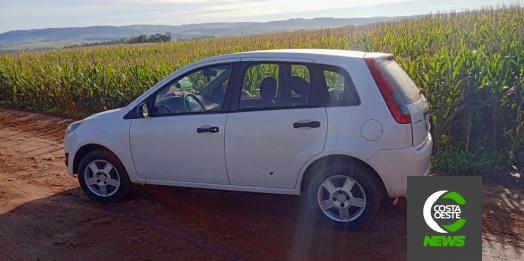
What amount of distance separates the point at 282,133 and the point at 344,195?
844 millimetres

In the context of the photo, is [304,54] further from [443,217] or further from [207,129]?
[443,217]

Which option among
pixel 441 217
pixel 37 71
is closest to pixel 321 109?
pixel 441 217

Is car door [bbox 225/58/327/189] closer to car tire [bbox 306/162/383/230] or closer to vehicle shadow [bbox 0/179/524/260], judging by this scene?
car tire [bbox 306/162/383/230]

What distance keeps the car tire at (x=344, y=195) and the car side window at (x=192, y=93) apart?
1408mm

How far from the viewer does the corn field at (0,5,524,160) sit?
725 cm

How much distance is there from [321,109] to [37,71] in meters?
13.7

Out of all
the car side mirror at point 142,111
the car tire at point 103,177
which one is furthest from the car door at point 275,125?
the car tire at point 103,177

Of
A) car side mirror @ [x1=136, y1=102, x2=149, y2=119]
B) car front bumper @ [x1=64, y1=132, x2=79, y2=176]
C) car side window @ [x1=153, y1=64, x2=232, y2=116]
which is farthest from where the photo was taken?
car front bumper @ [x1=64, y1=132, x2=79, y2=176]

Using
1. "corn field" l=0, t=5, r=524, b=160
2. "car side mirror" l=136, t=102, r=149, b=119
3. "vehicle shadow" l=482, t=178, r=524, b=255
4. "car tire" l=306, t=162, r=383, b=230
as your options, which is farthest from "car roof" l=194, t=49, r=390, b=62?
"corn field" l=0, t=5, r=524, b=160

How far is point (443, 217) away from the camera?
455cm

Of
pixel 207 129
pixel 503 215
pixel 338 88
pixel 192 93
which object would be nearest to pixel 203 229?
pixel 207 129

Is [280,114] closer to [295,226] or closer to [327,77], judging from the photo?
[327,77]

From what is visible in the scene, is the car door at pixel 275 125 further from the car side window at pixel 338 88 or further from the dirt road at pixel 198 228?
the dirt road at pixel 198 228

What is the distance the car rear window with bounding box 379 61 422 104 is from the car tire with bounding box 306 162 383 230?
818 mm
